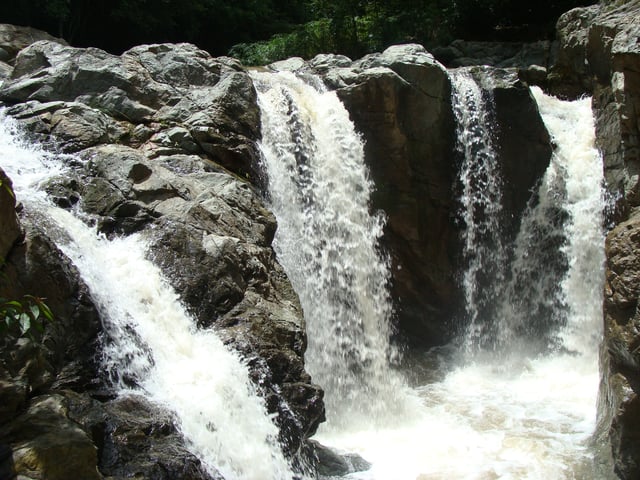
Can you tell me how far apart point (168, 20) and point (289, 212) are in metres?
13.8

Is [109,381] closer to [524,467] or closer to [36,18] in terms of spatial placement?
[524,467]

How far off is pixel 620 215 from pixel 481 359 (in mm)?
3779

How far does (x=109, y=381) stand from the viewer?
6.54 meters

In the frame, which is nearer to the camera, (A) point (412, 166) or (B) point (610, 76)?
(A) point (412, 166)

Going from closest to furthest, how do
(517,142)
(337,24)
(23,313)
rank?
(23,313)
(517,142)
(337,24)

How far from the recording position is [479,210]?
13297 mm

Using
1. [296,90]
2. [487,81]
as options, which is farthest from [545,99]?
[296,90]

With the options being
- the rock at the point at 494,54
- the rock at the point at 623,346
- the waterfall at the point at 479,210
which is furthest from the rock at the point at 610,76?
the rock at the point at 494,54

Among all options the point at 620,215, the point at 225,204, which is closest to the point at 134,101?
the point at 225,204

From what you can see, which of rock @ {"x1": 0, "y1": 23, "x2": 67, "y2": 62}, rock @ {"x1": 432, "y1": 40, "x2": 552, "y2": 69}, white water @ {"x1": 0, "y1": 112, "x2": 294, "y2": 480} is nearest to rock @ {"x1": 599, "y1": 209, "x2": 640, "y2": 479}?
white water @ {"x1": 0, "y1": 112, "x2": 294, "y2": 480}

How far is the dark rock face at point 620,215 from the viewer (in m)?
7.89

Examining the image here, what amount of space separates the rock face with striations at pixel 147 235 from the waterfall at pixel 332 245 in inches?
27.9

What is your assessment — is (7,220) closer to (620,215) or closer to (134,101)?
(134,101)

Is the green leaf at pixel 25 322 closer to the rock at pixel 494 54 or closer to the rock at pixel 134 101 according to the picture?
the rock at pixel 134 101
